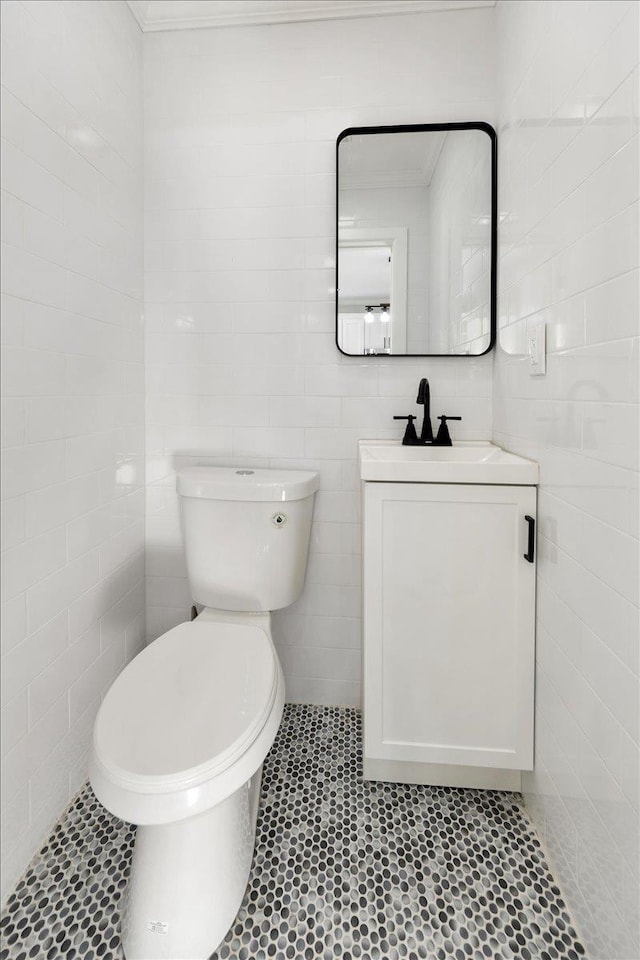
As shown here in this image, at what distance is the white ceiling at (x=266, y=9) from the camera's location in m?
1.61

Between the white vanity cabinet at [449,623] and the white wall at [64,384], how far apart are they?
2.62 ft

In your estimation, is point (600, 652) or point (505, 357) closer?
point (600, 652)

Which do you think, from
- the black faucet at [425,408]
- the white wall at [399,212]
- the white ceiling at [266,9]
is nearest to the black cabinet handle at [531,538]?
the black faucet at [425,408]

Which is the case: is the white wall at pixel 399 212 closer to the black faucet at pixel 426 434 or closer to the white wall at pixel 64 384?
the black faucet at pixel 426 434

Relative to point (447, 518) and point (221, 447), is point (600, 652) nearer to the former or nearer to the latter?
point (447, 518)

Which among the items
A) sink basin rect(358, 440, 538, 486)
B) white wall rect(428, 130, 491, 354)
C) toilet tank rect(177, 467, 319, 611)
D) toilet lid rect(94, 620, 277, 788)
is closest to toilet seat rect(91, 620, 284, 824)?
toilet lid rect(94, 620, 277, 788)

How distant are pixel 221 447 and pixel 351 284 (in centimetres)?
71

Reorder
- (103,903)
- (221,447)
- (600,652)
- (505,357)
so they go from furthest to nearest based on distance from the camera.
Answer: (221,447) < (505,357) < (103,903) < (600,652)

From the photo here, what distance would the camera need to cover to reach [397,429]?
1725 mm

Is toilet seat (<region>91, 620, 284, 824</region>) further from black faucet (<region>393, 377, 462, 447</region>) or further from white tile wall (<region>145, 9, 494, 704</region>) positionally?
black faucet (<region>393, 377, 462, 447</region>)

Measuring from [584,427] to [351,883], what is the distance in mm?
1139

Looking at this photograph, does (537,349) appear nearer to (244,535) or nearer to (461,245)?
(461,245)

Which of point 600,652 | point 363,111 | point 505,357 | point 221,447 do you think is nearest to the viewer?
point 600,652

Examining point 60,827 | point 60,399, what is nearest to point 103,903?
point 60,827
